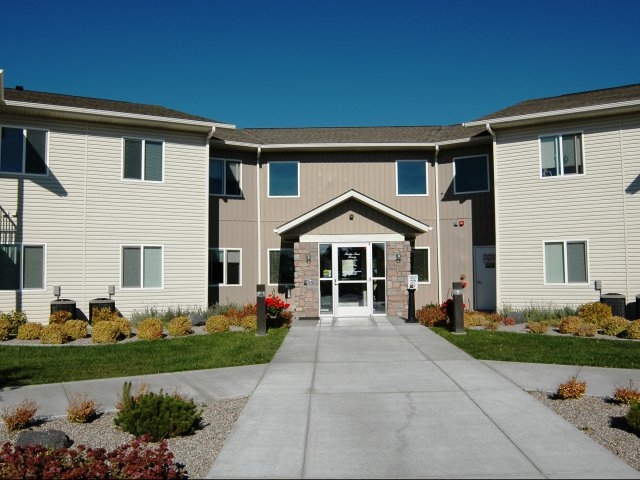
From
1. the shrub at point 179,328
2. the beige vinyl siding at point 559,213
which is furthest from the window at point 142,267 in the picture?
the beige vinyl siding at point 559,213

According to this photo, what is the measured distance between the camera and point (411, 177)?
67.5 ft

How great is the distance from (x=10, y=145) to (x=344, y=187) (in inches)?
417

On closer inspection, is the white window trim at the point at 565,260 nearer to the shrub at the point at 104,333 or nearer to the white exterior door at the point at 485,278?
the white exterior door at the point at 485,278

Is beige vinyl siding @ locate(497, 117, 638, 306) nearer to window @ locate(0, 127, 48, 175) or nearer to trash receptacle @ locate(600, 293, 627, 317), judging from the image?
trash receptacle @ locate(600, 293, 627, 317)

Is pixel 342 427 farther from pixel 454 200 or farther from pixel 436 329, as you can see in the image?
pixel 454 200

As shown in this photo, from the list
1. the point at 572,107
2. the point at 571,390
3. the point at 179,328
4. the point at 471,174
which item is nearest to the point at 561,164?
the point at 572,107

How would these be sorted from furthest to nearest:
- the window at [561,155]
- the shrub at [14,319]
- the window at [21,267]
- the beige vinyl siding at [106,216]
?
1. the window at [561,155]
2. the beige vinyl siding at [106,216]
3. the window at [21,267]
4. the shrub at [14,319]

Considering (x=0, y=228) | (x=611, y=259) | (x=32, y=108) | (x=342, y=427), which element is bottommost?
(x=342, y=427)

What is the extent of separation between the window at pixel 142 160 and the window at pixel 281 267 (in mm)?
4864

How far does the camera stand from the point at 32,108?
51.4 ft

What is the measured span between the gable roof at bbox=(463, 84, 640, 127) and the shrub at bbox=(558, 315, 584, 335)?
611 centimetres

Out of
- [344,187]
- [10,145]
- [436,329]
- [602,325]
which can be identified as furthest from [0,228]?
[602,325]

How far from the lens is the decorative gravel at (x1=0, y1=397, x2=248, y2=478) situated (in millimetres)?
5934

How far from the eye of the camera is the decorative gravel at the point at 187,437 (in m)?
5.93
